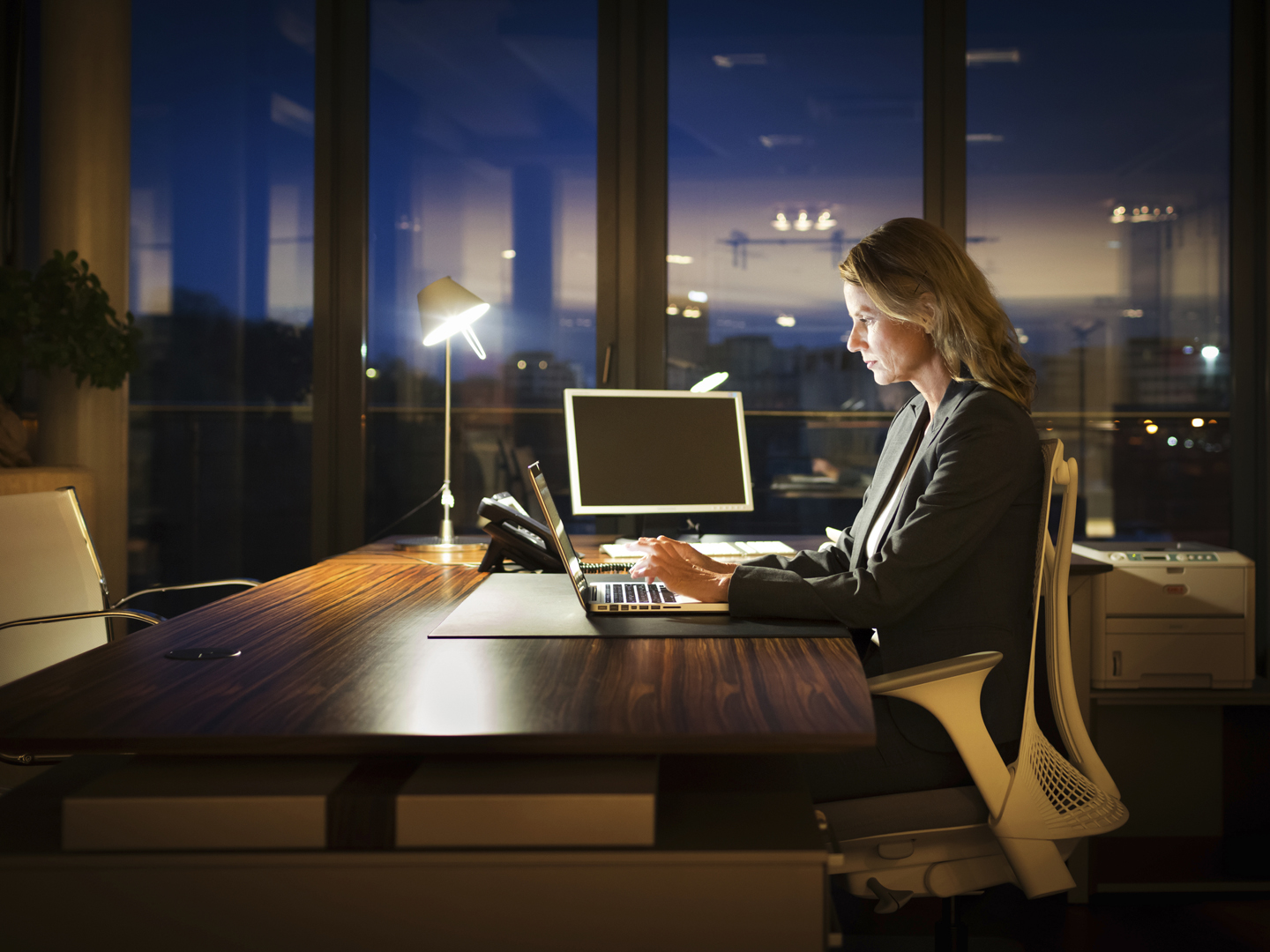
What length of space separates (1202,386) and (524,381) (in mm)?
2449

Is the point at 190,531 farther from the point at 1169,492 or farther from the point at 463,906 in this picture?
the point at 1169,492

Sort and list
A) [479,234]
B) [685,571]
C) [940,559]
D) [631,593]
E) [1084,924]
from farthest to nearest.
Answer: [479,234] < [1084,924] < [631,593] < [685,571] < [940,559]

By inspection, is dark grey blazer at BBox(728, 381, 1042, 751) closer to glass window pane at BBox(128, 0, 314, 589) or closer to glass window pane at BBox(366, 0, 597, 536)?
glass window pane at BBox(366, 0, 597, 536)

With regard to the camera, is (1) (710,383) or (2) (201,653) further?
(1) (710,383)

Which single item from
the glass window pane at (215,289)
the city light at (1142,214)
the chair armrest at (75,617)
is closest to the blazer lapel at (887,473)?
the chair armrest at (75,617)

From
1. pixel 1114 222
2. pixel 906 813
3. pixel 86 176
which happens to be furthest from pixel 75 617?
pixel 1114 222

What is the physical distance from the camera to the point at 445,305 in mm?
2699

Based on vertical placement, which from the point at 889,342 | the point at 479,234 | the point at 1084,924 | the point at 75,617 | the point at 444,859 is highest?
the point at 479,234

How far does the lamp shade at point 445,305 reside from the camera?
270 centimetres

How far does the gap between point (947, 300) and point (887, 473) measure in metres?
0.40

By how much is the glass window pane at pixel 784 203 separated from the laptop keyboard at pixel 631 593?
63.9 inches

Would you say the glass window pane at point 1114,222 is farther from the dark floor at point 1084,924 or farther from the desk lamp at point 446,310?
the desk lamp at point 446,310

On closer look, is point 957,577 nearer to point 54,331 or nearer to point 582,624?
point 582,624

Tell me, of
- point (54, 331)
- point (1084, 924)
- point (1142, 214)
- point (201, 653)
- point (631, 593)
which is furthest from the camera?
point (1142, 214)
